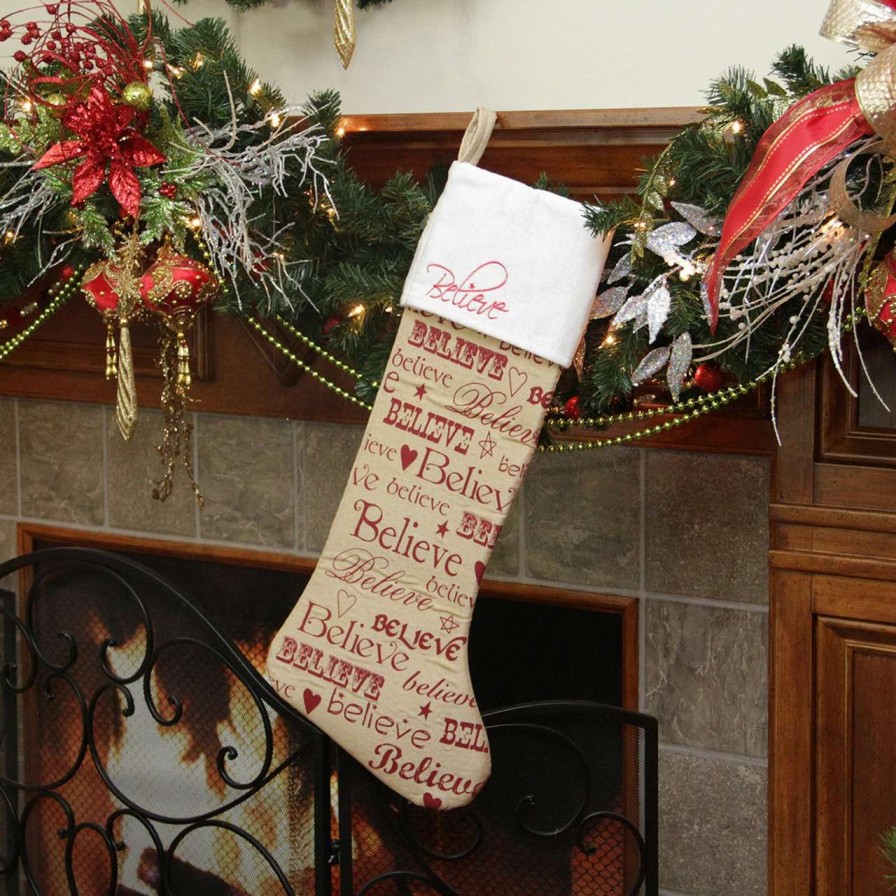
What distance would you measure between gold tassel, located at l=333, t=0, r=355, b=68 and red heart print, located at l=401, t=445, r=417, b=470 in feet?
1.65

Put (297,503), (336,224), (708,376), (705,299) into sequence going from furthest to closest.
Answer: (297,503)
(336,224)
(708,376)
(705,299)

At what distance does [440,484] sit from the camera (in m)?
1.34

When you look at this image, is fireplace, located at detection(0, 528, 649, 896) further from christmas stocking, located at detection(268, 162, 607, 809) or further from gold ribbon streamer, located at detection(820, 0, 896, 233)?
gold ribbon streamer, located at detection(820, 0, 896, 233)

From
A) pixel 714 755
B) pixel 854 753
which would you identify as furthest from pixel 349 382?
pixel 854 753

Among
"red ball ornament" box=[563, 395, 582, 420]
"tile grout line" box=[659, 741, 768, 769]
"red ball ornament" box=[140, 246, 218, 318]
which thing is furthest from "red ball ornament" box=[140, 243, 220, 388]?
"tile grout line" box=[659, 741, 768, 769]

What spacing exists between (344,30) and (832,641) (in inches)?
36.7

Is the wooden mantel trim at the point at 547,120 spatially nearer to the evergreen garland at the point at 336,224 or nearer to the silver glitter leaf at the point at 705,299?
the evergreen garland at the point at 336,224

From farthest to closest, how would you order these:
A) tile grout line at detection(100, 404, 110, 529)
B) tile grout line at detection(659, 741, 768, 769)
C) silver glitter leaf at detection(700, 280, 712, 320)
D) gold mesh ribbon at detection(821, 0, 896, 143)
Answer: tile grout line at detection(100, 404, 110, 529) < tile grout line at detection(659, 741, 768, 769) < silver glitter leaf at detection(700, 280, 712, 320) < gold mesh ribbon at detection(821, 0, 896, 143)

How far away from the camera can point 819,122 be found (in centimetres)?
111

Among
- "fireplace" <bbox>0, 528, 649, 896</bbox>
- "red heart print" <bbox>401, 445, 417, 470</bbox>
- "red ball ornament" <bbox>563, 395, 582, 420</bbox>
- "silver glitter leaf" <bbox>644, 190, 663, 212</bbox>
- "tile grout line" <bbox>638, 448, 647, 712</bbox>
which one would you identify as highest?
"silver glitter leaf" <bbox>644, 190, 663, 212</bbox>

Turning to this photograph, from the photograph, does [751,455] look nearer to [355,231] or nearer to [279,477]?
[355,231]

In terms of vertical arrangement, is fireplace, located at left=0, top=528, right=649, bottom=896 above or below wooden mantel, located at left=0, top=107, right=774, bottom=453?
below

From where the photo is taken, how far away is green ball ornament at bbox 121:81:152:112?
1365 mm

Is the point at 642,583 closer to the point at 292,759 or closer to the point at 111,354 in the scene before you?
the point at 292,759
